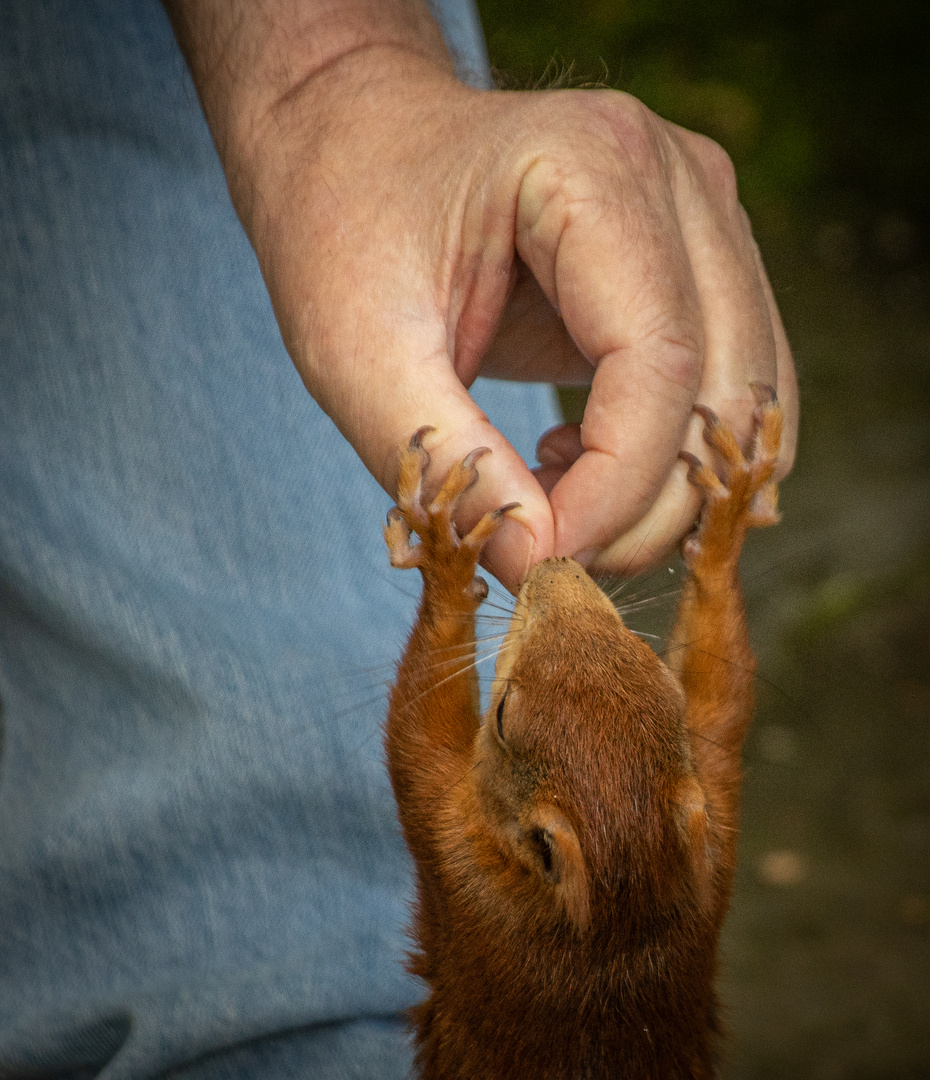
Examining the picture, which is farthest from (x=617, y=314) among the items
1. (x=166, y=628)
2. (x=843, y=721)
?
(x=843, y=721)

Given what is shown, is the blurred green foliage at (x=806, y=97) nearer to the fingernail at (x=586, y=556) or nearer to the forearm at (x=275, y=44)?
the forearm at (x=275, y=44)

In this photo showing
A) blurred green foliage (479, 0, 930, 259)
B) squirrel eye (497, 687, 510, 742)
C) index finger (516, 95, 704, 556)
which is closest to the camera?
index finger (516, 95, 704, 556)

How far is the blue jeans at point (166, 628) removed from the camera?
132 cm

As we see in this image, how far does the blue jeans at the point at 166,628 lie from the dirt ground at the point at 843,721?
55.9 inches

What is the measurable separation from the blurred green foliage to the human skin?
2.16m

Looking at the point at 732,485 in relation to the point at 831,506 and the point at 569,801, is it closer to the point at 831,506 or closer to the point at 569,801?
the point at 569,801

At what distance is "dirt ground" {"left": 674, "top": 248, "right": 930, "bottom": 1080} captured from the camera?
259 centimetres

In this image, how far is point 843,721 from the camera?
2.92 meters

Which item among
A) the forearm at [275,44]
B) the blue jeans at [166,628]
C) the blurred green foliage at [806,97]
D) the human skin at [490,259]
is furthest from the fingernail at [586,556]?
the blurred green foliage at [806,97]

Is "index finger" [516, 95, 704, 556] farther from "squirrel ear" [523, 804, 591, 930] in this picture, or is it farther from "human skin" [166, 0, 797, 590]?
"squirrel ear" [523, 804, 591, 930]

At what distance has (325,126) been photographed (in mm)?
1172

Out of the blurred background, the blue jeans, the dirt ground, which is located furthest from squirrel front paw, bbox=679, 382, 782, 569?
the blurred background

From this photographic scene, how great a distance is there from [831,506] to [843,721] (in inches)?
25.6

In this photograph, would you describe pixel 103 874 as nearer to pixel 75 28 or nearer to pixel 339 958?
pixel 339 958
